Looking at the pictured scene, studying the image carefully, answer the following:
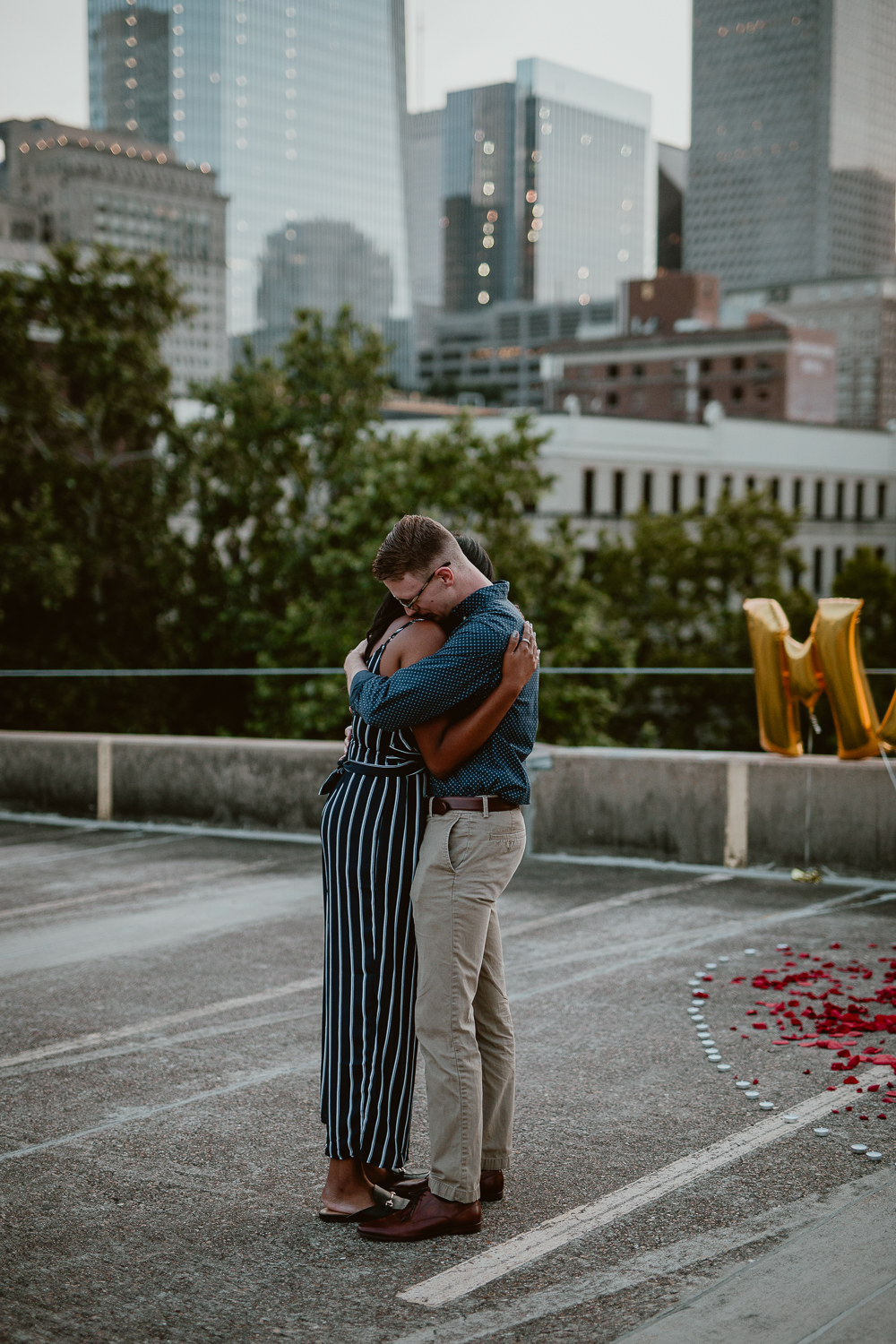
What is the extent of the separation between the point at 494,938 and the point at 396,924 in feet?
1.01

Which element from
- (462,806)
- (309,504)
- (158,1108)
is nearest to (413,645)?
(462,806)

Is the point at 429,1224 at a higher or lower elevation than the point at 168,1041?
higher

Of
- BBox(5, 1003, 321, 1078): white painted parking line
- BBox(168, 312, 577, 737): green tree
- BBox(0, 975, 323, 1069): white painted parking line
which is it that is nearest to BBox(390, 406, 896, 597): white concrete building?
BBox(168, 312, 577, 737): green tree

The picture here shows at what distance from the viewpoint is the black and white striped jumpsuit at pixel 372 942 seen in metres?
4.08

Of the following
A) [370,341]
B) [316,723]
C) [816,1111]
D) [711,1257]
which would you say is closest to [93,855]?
[816,1111]

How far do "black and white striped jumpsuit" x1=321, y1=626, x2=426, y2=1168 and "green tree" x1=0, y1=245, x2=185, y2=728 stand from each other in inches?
1325

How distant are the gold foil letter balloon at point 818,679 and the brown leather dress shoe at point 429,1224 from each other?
5.63m

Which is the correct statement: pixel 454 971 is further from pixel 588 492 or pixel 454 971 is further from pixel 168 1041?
pixel 588 492

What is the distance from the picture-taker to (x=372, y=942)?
410cm

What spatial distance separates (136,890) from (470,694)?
5624 millimetres

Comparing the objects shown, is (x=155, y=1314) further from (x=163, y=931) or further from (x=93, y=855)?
(x=93, y=855)

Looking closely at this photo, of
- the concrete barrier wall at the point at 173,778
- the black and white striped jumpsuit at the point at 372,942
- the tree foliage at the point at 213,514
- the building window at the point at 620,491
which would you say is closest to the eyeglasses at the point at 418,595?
the black and white striped jumpsuit at the point at 372,942

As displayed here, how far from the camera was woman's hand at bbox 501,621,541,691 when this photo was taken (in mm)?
4027

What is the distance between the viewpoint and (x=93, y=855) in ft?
34.1
